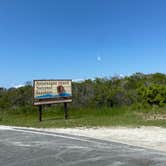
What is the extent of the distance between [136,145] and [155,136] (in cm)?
153

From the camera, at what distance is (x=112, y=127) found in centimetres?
1261

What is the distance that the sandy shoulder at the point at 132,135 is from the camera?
916 centimetres

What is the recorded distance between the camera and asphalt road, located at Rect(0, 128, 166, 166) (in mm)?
6812

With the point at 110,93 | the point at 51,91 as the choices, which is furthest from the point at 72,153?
the point at 110,93

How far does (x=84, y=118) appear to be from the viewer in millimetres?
16562

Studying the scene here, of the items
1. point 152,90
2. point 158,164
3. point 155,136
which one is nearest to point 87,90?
point 152,90

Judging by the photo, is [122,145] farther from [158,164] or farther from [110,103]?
[110,103]

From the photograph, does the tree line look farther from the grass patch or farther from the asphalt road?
the asphalt road

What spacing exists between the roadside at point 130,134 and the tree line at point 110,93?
904cm

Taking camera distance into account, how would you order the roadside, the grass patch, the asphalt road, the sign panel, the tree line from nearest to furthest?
the asphalt road, the roadside, the grass patch, the sign panel, the tree line

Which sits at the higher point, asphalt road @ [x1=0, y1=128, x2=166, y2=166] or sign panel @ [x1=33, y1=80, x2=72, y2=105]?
sign panel @ [x1=33, y1=80, x2=72, y2=105]

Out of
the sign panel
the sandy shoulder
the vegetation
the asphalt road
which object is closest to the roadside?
the sandy shoulder

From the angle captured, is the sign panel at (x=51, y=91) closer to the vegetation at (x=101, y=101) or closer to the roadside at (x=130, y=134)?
the vegetation at (x=101, y=101)

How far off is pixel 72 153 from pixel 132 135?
335cm
